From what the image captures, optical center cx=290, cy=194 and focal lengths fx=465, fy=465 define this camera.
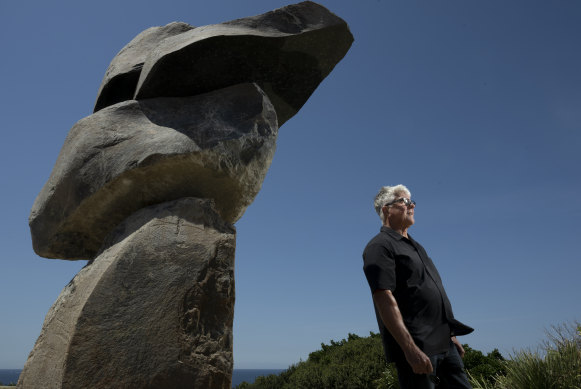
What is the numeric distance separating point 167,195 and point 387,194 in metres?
1.60

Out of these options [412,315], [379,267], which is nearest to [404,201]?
[379,267]

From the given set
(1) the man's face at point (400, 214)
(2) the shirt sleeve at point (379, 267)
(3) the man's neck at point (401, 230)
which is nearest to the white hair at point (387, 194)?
(1) the man's face at point (400, 214)

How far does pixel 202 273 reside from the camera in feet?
9.46

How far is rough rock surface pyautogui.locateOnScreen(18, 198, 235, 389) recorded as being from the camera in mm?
2627

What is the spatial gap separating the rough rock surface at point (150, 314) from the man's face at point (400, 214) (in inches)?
45.8

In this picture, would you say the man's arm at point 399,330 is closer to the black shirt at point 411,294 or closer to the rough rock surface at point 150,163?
the black shirt at point 411,294

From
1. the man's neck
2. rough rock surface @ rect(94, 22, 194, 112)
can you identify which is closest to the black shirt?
the man's neck

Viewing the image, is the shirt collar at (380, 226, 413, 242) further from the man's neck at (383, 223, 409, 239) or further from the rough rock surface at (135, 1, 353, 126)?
the rough rock surface at (135, 1, 353, 126)

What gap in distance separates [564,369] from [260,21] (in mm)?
5138

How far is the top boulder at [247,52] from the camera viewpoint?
12.0 feet

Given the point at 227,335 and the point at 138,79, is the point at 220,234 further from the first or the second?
the point at 138,79

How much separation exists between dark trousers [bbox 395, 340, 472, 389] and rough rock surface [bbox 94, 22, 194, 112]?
10.4ft

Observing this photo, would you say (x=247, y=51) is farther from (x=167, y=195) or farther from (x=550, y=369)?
(x=550, y=369)

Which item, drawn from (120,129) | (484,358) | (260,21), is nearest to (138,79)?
(120,129)
